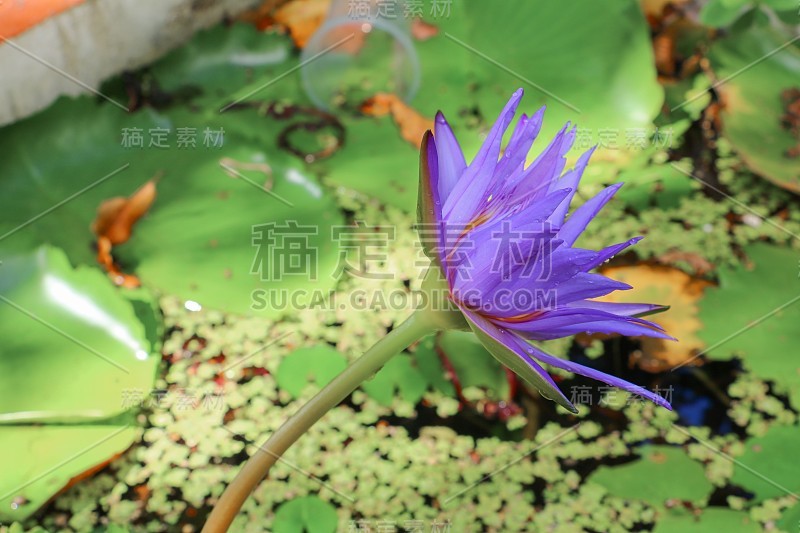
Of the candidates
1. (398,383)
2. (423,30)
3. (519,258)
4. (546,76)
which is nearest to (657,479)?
(398,383)

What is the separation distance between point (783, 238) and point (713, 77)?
0.49 m

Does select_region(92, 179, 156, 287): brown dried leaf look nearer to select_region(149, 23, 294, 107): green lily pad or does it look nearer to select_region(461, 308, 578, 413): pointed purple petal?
select_region(149, 23, 294, 107): green lily pad

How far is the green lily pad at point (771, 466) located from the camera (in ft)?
4.36

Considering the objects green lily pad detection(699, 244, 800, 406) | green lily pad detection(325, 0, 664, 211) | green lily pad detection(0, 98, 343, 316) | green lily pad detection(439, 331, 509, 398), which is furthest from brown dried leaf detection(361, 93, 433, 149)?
green lily pad detection(699, 244, 800, 406)

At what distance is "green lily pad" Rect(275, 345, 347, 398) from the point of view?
144 centimetres

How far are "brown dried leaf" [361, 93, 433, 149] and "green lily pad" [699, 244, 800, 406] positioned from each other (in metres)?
0.73

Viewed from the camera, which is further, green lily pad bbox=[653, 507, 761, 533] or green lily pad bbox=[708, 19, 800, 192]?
green lily pad bbox=[708, 19, 800, 192]

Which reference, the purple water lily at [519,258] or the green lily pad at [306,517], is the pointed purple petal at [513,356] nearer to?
the purple water lily at [519,258]

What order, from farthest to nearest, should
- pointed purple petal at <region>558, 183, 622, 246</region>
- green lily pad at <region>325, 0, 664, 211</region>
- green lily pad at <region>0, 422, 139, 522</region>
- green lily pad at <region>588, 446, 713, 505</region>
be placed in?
1. green lily pad at <region>325, 0, 664, 211</region>
2. green lily pad at <region>588, 446, 713, 505</region>
3. green lily pad at <region>0, 422, 139, 522</region>
4. pointed purple petal at <region>558, 183, 622, 246</region>

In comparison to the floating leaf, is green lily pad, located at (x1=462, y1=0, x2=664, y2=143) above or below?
above

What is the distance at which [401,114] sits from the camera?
185 centimetres

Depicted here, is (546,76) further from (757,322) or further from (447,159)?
(447,159)

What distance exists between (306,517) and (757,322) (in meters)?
0.97

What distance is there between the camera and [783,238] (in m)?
1.78
